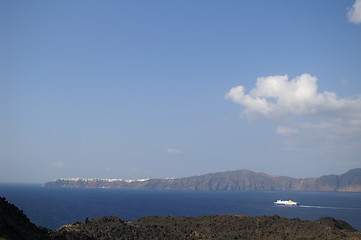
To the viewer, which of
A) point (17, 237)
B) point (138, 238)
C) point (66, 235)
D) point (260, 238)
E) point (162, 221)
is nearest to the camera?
point (17, 237)

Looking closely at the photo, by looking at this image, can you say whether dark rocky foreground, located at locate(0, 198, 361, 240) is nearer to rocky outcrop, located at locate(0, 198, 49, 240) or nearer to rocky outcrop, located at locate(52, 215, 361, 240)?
rocky outcrop, located at locate(52, 215, 361, 240)

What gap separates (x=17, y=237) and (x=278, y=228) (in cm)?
5411

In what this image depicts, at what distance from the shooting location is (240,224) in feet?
247

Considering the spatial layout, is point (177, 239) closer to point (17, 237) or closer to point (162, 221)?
point (162, 221)

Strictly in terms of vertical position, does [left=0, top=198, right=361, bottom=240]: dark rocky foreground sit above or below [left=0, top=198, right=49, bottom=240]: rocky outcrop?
below

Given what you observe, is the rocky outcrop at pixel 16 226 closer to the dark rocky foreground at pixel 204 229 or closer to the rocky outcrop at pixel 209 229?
the dark rocky foreground at pixel 204 229

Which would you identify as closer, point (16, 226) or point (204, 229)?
point (16, 226)

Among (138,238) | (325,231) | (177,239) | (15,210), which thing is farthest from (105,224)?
(325,231)

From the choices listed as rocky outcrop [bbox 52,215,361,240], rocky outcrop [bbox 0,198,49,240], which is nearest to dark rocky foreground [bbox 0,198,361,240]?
rocky outcrop [bbox 52,215,361,240]

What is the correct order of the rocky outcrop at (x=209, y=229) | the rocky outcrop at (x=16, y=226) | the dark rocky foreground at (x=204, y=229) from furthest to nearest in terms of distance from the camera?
the rocky outcrop at (x=209, y=229) → the dark rocky foreground at (x=204, y=229) → the rocky outcrop at (x=16, y=226)

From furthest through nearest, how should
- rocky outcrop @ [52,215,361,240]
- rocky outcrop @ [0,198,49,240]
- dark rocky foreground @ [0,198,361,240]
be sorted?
rocky outcrop @ [52,215,361,240]
dark rocky foreground @ [0,198,361,240]
rocky outcrop @ [0,198,49,240]

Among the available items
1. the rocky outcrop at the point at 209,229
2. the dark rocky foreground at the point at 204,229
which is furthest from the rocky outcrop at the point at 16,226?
the rocky outcrop at the point at 209,229

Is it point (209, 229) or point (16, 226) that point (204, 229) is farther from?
point (16, 226)

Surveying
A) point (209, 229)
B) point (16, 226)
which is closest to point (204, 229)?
point (209, 229)
